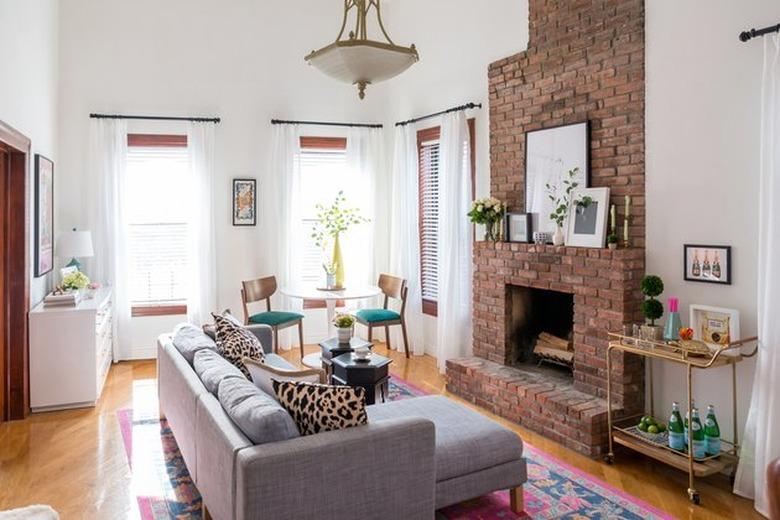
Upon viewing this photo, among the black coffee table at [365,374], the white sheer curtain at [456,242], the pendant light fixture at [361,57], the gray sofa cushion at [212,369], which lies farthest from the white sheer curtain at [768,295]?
the white sheer curtain at [456,242]

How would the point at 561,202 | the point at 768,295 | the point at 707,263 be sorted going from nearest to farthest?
the point at 768,295
the point at 707,263
the point at 561,202

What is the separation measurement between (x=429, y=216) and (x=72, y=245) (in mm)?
3596

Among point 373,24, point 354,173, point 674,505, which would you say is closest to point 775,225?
point 674,505

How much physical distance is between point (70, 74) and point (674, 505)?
21.6ft

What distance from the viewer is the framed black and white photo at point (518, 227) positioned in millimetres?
5016

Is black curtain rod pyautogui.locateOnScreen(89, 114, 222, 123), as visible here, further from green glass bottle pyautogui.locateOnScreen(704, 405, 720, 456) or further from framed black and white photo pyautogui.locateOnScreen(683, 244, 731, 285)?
green glass bottle pyautogui.locateOnScreen(704, 405, 720, 456)

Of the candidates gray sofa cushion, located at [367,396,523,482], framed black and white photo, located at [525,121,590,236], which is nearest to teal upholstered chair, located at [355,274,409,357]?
framed black and white photo, located at [525,121,590,236]

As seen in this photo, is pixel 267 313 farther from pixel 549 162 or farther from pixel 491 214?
pixel 549 162

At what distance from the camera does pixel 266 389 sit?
310 cm

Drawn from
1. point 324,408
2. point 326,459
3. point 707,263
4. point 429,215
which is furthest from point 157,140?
point 707,263

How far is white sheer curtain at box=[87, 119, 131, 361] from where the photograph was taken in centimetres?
631

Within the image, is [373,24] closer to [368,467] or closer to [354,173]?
[354,173]

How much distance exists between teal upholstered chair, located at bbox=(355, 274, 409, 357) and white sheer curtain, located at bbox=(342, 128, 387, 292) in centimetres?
57

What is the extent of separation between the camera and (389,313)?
652cm
